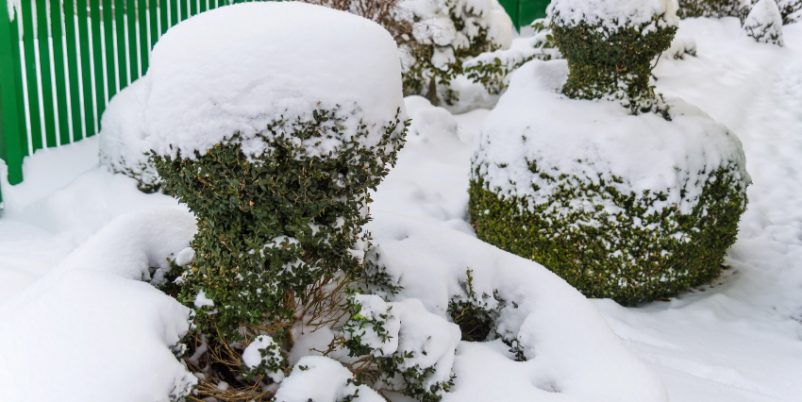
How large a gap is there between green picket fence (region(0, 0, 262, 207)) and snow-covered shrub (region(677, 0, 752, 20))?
12035 millimetres

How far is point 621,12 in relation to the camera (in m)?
4.27

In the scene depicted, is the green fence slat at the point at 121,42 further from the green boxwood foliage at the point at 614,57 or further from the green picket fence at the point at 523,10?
the green picket fence at the point at 523,10

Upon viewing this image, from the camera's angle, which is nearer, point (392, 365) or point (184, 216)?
point (392, 365)

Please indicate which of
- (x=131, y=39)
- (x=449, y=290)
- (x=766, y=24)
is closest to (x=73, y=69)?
(x=131, y=39)

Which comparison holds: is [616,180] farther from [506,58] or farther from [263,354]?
[506,58]

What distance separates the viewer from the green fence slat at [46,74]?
5.32m

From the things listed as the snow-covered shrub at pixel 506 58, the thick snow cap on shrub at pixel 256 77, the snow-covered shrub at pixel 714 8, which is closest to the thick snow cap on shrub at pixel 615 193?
the snow-covered shrub at pixel 506 58

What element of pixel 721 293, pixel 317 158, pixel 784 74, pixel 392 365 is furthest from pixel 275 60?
pixel 784 74

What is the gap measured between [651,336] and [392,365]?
2.11 metres

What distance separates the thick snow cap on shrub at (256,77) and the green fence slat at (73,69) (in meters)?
3.62

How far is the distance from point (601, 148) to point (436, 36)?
12.0ft

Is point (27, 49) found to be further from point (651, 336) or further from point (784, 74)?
point (784, 74)

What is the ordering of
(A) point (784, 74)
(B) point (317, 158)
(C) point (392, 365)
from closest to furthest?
(B) point (317, 158) → (C) point (392, 365) → (A) point (784, 74)

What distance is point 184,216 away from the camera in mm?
3174
